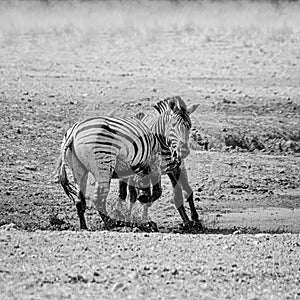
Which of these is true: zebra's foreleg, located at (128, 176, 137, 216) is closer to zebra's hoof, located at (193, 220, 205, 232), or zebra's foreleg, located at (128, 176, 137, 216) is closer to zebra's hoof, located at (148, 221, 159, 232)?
zebra's hoof, located at (148, 221, 159, 232)

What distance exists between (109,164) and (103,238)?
1.44m

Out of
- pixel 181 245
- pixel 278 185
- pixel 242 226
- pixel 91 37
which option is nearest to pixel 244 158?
pixel 278 185

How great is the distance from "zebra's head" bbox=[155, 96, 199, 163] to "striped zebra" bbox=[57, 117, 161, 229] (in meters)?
0.22

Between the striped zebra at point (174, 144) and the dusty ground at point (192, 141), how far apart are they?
0.36 m

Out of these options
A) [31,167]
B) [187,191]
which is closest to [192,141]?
[31,167]

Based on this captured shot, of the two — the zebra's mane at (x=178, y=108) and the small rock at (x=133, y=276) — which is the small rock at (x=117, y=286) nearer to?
the small rock at (x=133, y=276)

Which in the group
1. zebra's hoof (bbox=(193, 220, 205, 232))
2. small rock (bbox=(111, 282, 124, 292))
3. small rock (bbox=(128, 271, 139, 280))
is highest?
small rock (bbox=(111, 282, 124, 292))

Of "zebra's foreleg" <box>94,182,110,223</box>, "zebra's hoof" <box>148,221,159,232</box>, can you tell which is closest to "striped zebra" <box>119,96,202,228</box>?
"zebra's hoof" <box>148,221,159,232</box>

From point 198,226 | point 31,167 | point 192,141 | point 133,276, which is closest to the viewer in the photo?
point 133,276

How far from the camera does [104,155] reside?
32.7 feet

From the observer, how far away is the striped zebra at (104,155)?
995 cm

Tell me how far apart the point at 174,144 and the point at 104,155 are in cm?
110

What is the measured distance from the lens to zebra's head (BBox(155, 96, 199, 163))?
35.3 feet

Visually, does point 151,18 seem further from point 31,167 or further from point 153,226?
point 153,226
